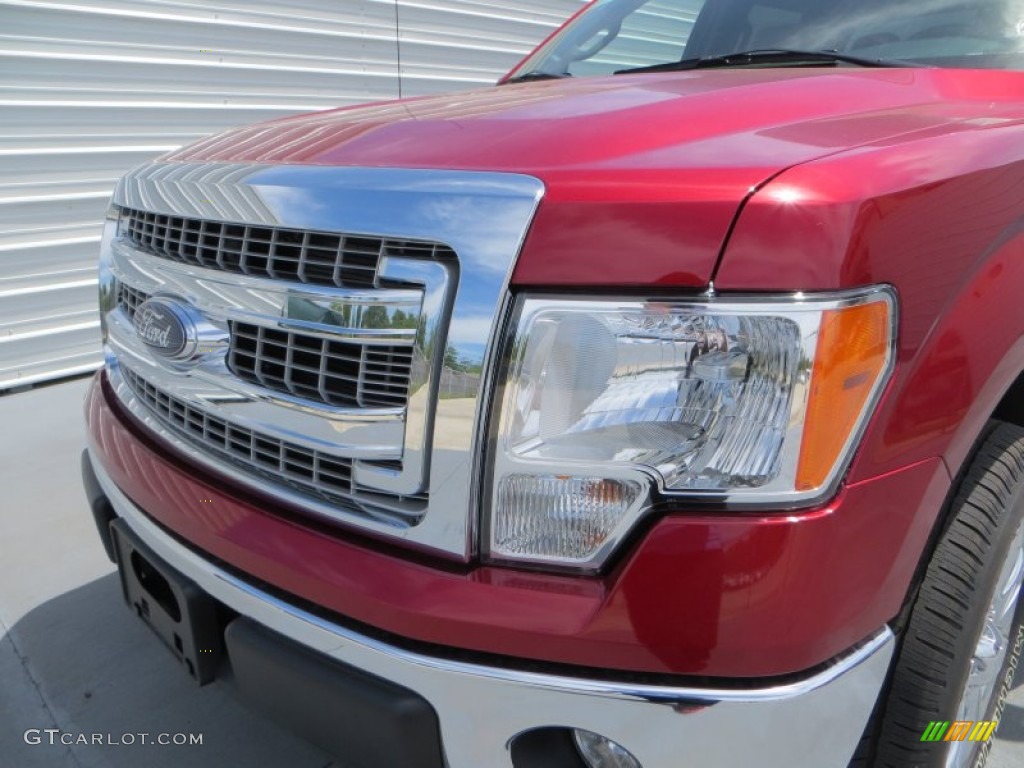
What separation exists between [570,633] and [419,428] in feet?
1.20

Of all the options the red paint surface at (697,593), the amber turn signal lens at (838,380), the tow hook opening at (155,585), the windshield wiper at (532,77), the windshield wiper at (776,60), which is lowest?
the tow hook opening at (155,585)

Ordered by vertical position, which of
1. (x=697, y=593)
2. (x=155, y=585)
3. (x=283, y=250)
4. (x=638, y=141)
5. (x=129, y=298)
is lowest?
(x=155, y=585)

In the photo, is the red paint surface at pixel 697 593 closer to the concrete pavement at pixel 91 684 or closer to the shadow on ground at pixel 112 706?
the concrete pavement at pixel 91 684

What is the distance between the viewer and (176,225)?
1.65 meters

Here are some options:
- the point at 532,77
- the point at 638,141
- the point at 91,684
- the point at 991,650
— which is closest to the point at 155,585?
the point at 91,684

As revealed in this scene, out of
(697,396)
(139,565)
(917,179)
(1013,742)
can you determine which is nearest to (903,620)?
(697,396)

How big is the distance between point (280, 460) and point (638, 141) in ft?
2.65

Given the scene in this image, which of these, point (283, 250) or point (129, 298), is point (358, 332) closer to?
point (283, 250)

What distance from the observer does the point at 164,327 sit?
1.60 meters

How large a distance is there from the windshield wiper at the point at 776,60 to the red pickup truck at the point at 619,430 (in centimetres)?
43

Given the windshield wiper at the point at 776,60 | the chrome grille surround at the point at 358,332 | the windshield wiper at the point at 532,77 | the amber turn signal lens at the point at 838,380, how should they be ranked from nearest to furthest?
1. the amber turn signal lens at the point at 838,380
2. the chrome grille surround at the point at 358,332
3. the windshield wiper at the point at 776,60
4. the windshield wiper at the point at 532,77

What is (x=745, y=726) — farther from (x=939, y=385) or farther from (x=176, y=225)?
(x=176, y=225)

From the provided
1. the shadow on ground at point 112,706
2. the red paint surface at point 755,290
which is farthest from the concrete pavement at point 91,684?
the red paint surface at point 755,290

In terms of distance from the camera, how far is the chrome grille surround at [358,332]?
3.84 ft
